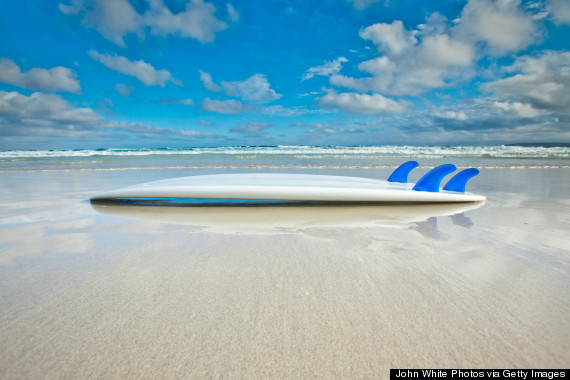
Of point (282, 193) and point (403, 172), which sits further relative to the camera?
point (403, 172)

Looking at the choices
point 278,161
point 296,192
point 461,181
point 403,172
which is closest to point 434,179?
point 461,181

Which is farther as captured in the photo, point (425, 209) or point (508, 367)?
point (425, 209)

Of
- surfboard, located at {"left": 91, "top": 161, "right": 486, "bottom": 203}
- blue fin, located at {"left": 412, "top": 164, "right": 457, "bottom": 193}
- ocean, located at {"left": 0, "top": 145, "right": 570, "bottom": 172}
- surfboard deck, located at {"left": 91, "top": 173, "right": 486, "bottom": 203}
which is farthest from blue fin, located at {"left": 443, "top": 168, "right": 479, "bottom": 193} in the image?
ocean, located at {"left": 0, "top": 145, "right": 570, "bottom": 172}

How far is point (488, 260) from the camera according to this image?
166cm

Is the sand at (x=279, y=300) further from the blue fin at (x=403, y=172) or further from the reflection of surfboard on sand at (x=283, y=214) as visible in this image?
the blue fin at (x=403, y=172)

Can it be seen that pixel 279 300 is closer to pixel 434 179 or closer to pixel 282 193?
pixel 282 193

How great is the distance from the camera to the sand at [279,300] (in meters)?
0.88

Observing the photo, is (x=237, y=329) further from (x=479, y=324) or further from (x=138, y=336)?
(x=479, y=324)

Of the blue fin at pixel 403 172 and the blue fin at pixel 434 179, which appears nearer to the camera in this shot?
the blue fin at pixel 434 179

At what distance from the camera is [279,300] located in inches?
47.9

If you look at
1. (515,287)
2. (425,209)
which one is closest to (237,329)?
(515,287)

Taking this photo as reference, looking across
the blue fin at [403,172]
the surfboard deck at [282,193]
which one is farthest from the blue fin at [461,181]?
the blue fin at [403,172]

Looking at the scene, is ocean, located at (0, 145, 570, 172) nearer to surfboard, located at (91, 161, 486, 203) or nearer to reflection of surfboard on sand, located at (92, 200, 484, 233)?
surfboard, located at (91, 161, 486, 203)

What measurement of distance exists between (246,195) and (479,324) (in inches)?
94.2
